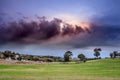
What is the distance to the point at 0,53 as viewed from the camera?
17150 centimetres

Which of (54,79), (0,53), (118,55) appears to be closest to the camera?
(54,79)

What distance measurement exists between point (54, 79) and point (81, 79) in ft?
12.9

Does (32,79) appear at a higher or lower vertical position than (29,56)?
lower

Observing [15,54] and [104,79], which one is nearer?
[104,79]

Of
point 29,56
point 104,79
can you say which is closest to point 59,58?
point 29,56

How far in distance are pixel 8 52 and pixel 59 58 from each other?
3300 cm

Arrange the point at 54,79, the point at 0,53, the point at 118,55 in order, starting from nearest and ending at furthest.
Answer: the point at 54,79 → the point at 0,53 → the point at 118,55

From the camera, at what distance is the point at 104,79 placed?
45.0 meters

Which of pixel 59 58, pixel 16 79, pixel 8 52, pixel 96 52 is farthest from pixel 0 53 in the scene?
pixel 16 79

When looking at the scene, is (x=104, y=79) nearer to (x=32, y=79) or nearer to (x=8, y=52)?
(x=32, y=79)

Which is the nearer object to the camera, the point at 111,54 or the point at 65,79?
the point at 65,79

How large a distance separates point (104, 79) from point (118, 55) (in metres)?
144

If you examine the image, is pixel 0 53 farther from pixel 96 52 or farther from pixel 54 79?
pixel 54 79

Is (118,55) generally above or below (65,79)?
above
